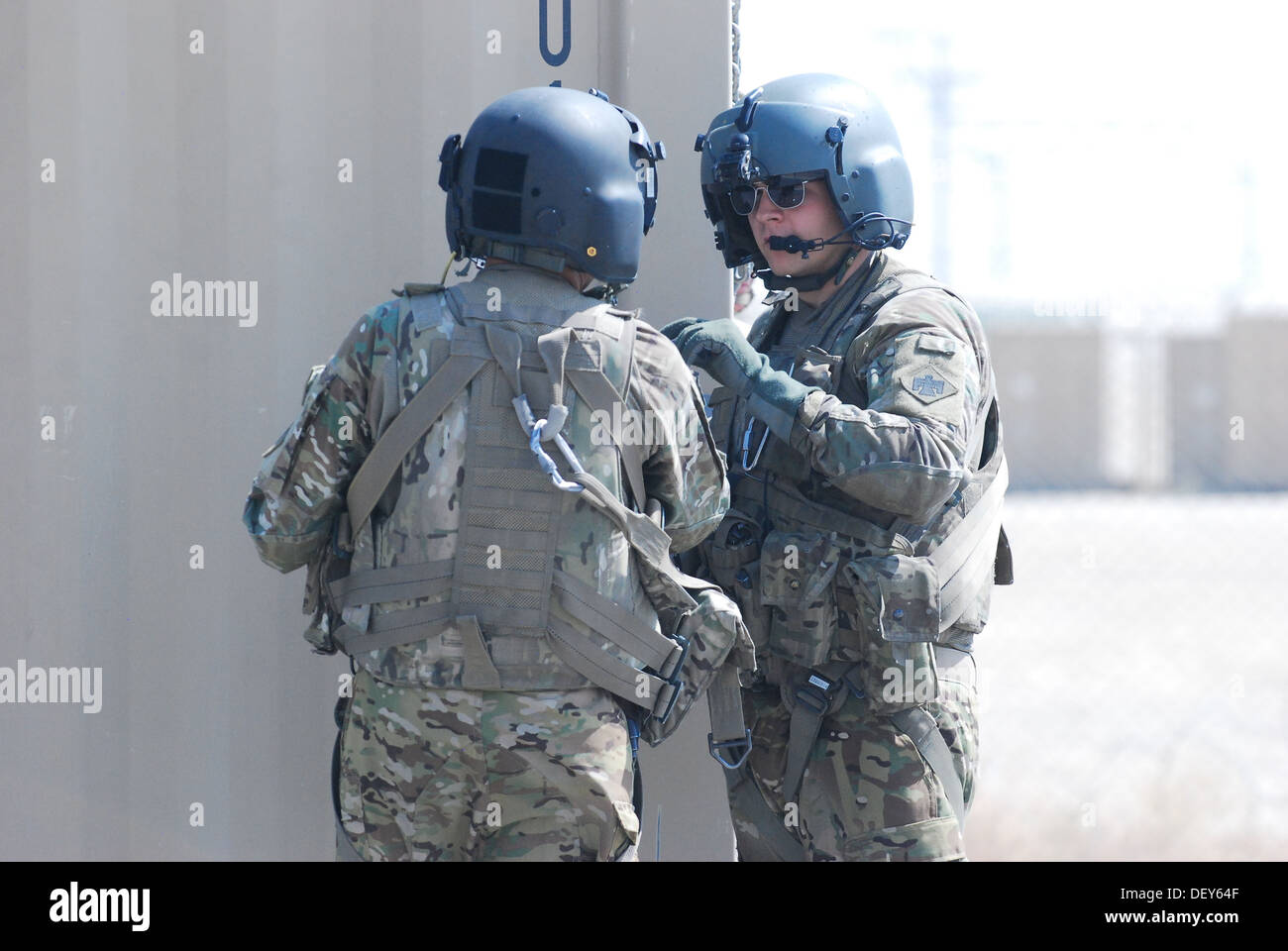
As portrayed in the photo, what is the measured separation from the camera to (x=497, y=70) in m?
3.06

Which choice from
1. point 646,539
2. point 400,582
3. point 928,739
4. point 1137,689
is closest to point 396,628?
point 400,582

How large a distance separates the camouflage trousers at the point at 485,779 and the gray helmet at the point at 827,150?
1114 mm

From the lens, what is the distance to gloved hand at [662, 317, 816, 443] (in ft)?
8.40

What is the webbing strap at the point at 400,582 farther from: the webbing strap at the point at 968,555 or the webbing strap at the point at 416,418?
the webbing strap at the point at 968,555

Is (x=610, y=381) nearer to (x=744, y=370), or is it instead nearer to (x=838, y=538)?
(x=744, y=370)

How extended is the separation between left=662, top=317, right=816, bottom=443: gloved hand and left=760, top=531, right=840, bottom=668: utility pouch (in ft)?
0.76

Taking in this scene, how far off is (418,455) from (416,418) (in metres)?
0.06

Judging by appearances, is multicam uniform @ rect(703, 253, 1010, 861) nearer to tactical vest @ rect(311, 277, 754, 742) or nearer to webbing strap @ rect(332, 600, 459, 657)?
tactical vest @ rect(311, 277, 754, 742)

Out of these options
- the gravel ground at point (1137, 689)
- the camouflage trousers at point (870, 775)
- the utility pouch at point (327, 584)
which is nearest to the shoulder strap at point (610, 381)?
the utility pouch at point (327, 584)

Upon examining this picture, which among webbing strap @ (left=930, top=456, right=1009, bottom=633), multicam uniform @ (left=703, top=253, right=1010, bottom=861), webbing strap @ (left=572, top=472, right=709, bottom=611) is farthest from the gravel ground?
webbing strap @ (left=572, top=472, right=709, bottom=611)

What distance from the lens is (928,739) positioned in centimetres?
263

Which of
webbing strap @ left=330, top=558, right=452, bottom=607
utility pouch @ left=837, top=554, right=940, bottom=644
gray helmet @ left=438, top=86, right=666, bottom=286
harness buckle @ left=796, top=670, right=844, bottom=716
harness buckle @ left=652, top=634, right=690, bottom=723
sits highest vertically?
gray helmet @ left=438, top=86, right=666, bottom=286

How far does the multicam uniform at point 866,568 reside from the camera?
2.55 meters
